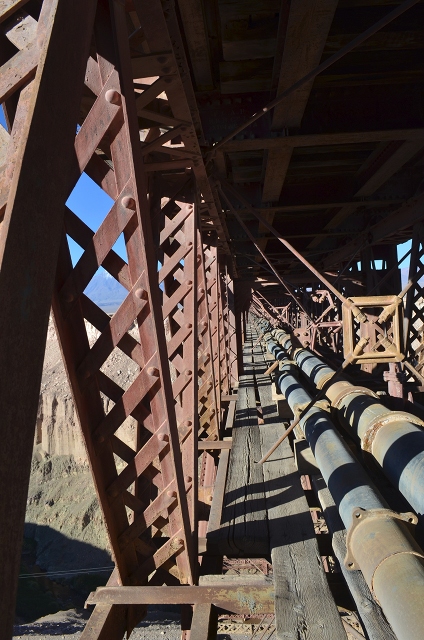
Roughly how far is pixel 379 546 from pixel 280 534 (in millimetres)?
1334

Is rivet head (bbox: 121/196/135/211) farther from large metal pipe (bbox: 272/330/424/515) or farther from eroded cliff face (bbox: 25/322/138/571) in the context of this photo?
eroded cliff face (bbox: 25/322/138/571)

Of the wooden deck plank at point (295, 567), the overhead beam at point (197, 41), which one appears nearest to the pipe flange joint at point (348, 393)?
the wooden deck plank at point (295, 567)

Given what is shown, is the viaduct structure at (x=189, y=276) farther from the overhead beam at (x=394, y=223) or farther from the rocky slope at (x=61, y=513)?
the rocky slope at (x=61, y=513)

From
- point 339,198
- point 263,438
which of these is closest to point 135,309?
point 263,438

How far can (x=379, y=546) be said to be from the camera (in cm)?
243

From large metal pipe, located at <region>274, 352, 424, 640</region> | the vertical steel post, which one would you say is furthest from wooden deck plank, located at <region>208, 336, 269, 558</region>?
the vertical steel post

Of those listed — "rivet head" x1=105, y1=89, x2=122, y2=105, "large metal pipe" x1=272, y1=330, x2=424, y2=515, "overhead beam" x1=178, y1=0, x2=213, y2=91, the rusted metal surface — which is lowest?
the rusted metal surface

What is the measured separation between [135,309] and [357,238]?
693cm

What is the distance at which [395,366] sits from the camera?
7.51 metres

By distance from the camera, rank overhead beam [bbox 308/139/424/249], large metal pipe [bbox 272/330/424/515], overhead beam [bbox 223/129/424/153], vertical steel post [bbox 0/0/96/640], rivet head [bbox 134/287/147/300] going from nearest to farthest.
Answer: vertical steel post [bbox 0/0/96/640], rivet head [bbox 134/287/147/300], large metal pipe [bbox 272/330/424/515], overhead beam [bbox 223/129/424/153], overhead beam [bbox 308/139/424/249]

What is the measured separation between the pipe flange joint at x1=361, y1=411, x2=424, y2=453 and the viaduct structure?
0.02 meters

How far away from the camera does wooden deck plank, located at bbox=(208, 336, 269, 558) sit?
3668 mm

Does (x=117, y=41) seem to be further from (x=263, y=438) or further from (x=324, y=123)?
(x=263, y=438)

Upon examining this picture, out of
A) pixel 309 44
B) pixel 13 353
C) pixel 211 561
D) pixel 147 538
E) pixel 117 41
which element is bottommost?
pixel 211 561
